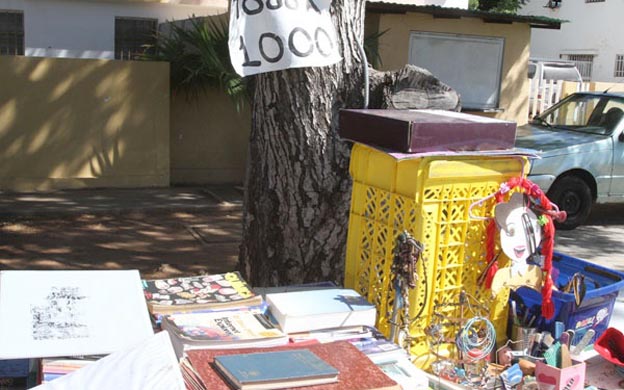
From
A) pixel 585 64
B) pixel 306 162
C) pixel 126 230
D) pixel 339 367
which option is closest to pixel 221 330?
pixel 339 367

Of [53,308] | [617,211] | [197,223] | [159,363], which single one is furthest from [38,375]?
[617,211]

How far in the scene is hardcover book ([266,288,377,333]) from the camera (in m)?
2.29

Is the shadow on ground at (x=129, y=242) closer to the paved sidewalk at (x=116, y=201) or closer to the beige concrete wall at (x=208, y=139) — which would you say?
the paved sidewalk at (x=116, y=201)

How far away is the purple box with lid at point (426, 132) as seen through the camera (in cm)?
241

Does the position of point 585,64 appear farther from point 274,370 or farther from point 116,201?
point 274,370

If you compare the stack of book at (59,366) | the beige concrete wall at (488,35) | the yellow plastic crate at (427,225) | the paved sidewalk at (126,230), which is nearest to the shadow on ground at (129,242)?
the paved sidewalk at (126,230)

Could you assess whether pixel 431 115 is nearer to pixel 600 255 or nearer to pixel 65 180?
pixel 600 255

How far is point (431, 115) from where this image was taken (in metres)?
2.72

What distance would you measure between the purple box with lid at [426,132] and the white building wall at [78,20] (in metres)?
11.3

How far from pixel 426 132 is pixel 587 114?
8.86 m

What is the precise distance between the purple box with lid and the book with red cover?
0.67m

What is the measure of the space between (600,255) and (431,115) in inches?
267

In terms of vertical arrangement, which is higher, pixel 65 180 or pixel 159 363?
pixel 159 363

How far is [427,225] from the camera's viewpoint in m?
2.43
